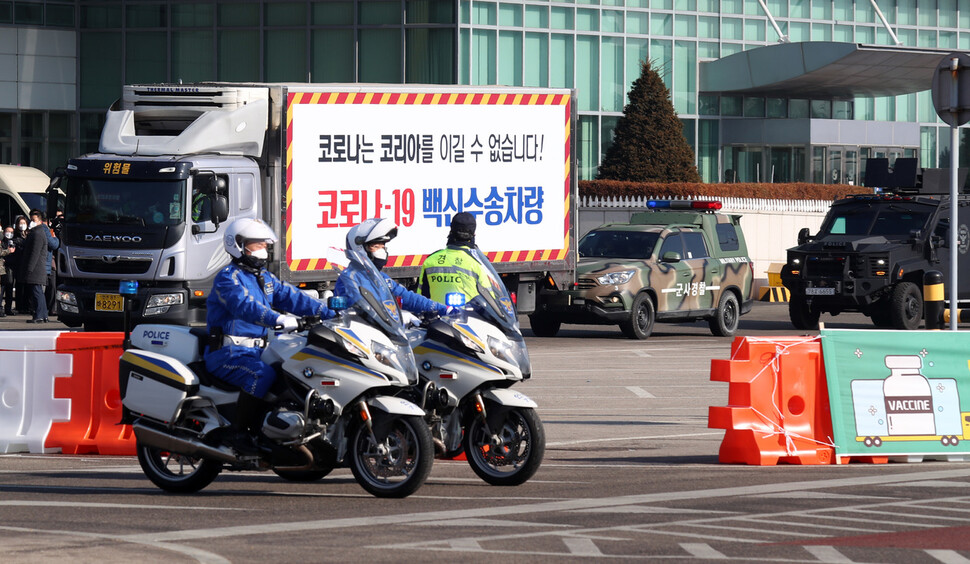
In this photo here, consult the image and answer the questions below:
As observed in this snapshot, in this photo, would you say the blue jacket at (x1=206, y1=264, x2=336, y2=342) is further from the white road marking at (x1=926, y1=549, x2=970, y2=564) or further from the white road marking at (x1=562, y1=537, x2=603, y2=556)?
the white road marking at (x1=926, y1=549, x2=970, y2=564)

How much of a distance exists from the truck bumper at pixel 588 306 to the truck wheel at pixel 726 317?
2148 mm

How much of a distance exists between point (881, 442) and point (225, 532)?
Answer: 5571 mm

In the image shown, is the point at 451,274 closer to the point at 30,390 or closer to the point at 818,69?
the point at 30,390

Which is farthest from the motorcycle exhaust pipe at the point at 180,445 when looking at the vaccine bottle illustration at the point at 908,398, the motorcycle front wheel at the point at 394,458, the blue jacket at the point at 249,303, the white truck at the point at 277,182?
the white truck at the point at 277,182

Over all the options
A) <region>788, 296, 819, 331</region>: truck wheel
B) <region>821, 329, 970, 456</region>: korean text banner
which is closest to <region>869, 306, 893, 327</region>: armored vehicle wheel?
<region>788, 296, 819, 331</region>: truck wheel

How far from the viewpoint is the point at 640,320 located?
24109mm

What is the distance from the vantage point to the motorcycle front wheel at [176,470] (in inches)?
410

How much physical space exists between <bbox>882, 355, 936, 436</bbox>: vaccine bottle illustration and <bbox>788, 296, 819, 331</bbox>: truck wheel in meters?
14.0

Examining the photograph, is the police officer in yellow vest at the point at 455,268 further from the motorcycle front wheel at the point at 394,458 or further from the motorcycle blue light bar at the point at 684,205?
the motorcycle blue light bar at the point at 684,205

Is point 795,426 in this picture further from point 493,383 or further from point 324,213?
point 324,213

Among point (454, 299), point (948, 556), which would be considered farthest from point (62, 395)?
point (948, 556)

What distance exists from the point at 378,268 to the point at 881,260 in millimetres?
16528

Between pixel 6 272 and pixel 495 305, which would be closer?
pixel 495 305

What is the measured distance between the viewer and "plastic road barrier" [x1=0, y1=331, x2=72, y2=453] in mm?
12852
